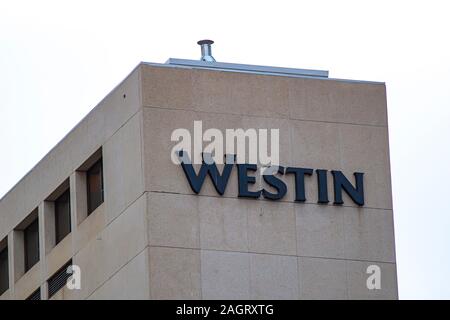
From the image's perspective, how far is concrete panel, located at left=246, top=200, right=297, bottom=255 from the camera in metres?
60.3

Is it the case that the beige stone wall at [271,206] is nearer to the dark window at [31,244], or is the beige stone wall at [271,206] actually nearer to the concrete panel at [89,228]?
the concrete panel at [89,228]

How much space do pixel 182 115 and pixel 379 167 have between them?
6.17m

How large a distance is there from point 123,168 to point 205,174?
2.42 metres

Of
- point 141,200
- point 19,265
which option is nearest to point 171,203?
point 141,200

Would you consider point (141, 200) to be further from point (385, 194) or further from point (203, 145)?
point (385, 194)

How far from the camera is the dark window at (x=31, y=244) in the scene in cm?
6862

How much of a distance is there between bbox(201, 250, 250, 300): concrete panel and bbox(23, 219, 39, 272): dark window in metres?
10.3

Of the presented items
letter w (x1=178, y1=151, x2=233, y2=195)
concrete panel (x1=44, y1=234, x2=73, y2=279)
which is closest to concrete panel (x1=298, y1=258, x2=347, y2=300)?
letter w (x1=178, y1=151, x2=233, y2=195)

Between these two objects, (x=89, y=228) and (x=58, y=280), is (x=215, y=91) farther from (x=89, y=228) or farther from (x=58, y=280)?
(x=58, y=280)

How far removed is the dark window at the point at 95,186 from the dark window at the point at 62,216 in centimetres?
190

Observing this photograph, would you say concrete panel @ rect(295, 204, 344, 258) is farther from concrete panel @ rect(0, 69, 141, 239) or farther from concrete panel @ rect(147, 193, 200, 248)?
concrete panel @ rect(0, 69, 141, 239)

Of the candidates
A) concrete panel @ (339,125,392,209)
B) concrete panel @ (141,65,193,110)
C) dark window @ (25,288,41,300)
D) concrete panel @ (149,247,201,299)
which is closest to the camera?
concrete panel @ (149,247,201,299)

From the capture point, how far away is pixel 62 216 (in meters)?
66.6

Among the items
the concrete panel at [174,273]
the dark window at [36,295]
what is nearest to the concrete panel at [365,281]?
the concrete panel at [174,273]
